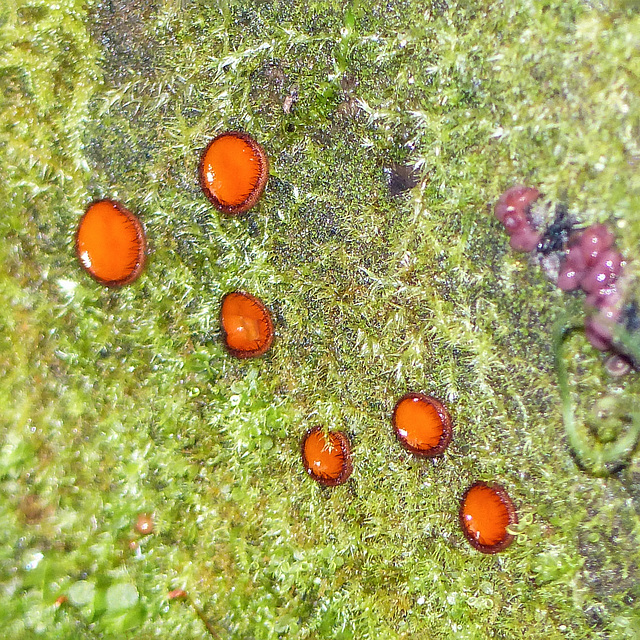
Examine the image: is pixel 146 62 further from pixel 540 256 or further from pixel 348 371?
pixel 540 256

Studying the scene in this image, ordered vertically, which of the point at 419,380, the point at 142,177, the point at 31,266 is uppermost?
the point at 142,177

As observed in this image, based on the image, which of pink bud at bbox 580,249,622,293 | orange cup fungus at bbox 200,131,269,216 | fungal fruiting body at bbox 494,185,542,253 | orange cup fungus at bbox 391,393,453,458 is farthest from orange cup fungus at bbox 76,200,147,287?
pink bud at bbox 580,249,622,293

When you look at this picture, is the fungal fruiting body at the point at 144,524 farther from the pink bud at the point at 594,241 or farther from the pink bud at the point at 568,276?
the pink bud at the point at 594,241

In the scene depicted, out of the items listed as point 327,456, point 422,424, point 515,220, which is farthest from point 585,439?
point 327,456

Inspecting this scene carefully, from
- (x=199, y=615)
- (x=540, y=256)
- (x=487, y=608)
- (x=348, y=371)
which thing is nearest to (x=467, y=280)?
(x=540, y=256)

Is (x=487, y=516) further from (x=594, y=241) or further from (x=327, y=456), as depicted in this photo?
(x=594, y=241)

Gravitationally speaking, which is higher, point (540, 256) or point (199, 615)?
point (540, 256)

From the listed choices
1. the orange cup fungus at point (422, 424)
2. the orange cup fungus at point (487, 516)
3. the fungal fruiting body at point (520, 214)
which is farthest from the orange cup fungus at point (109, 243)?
the orange cup fungus at point (487, 516)

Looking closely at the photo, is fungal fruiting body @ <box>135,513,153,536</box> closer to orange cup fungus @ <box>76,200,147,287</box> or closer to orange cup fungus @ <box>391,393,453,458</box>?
orange cup fungus @ <box>76,200,147,287</box>
